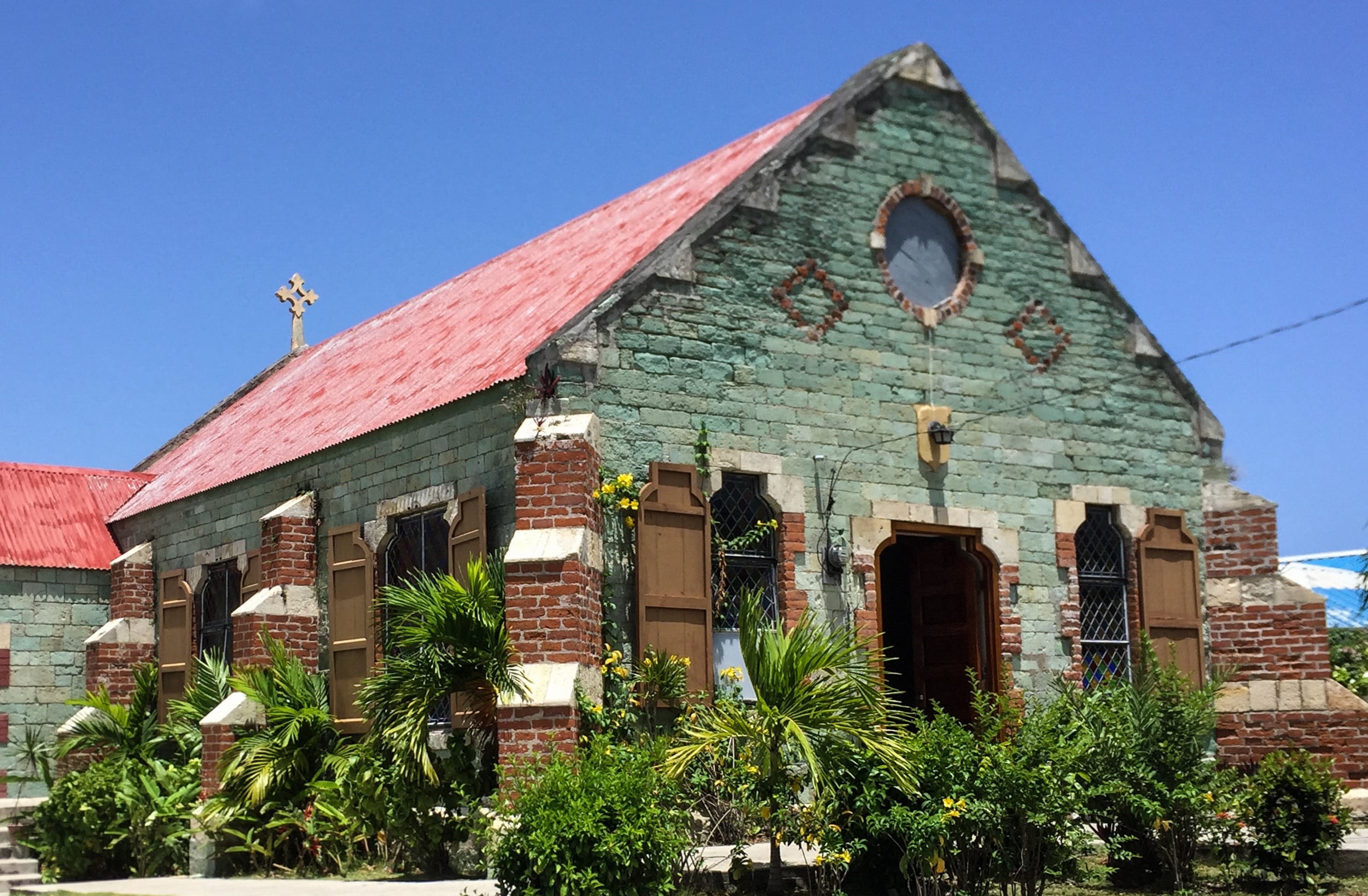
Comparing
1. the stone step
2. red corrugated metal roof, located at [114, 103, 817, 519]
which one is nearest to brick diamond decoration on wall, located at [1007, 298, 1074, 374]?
red corrugated metal roof, located at [114, 103, 817, 519]

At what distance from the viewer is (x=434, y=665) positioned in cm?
1399

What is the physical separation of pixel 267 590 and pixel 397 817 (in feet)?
14.3

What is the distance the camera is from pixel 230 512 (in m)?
20.7

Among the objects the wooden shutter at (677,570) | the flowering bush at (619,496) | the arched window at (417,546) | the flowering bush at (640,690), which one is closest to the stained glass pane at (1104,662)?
the wooden shutter at (677,570)

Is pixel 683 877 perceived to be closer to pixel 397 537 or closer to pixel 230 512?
pixel 397 537

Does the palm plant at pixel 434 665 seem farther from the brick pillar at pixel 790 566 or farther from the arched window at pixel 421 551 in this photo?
the brick pillar at pixel 790 566

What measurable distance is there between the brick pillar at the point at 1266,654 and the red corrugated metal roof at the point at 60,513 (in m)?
14.8

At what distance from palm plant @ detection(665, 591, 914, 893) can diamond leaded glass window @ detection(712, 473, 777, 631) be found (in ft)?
8.75

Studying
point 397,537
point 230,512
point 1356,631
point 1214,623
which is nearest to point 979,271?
point 1214,623

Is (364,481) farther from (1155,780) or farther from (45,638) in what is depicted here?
(1155,780)

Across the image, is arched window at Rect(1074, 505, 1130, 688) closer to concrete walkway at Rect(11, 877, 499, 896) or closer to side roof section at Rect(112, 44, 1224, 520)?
side roof section at Rect(112, 44, 1224, 520)

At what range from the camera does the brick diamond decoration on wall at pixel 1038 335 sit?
18156 millimetres

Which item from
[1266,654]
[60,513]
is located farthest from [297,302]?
[1266,654]

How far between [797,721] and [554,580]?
2698 millimetres
